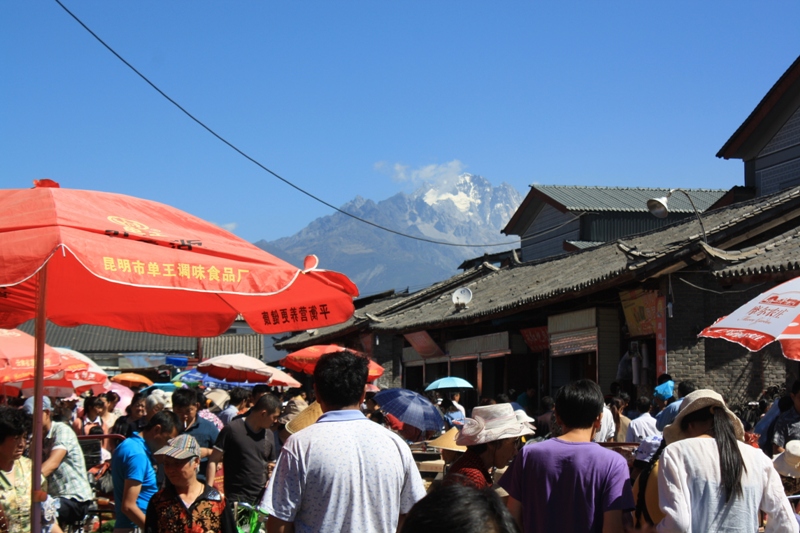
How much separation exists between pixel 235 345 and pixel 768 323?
44.5 metres

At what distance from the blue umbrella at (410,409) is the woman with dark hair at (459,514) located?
1051cm

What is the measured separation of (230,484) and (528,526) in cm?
391

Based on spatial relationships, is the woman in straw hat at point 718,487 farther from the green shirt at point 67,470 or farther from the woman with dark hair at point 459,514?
the green shirt at point 67,470

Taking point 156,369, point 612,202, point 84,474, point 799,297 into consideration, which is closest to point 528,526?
point 799,297

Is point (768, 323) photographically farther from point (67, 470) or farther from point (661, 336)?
point (661, 336)

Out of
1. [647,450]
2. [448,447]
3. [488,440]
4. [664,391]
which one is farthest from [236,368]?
[488,440]

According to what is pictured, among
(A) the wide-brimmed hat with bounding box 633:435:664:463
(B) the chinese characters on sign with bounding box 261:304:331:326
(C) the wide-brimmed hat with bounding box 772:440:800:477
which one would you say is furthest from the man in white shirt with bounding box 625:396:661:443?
(B) the chinese characters on sign with bounding box 261:304:331:326

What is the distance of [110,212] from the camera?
16.0 feet

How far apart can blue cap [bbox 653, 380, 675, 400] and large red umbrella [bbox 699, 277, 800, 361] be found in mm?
5608

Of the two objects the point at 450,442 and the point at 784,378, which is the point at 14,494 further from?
the point at 784,378

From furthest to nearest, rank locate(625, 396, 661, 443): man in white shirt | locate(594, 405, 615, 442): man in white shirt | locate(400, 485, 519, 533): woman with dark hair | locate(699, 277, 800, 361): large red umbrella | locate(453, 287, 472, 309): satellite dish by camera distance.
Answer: locate(453, 287, 472, 309): satellite dish, locate(594, 405, 615, 442): man in white shirt, locate(625, 396, 661, 443): man in white shirt, locate(699, 277, 800, 361): large red umbrella, locate(400, 485, 519, 533): woman with dark hair

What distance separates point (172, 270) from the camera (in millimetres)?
4461

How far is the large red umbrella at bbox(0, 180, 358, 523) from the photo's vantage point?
420 centimetres

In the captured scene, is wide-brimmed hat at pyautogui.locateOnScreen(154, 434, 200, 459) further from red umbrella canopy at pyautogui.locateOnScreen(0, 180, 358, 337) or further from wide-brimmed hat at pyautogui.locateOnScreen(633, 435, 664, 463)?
wide-brimmed hat at pyautogui.locateOnScreen(633, 435, 664, 463)
